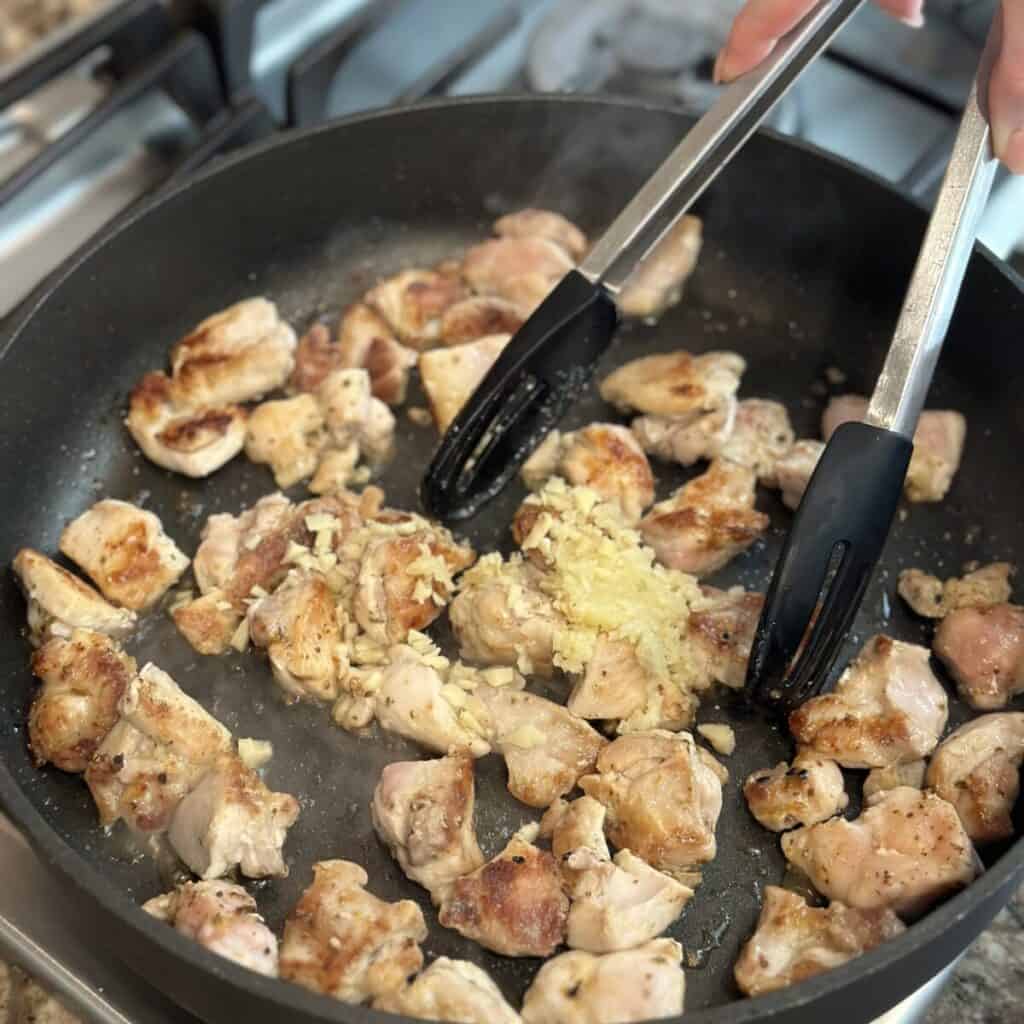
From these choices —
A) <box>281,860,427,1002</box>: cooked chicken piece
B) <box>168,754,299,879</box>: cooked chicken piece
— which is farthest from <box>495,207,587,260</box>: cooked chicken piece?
<box>281,860,427,1002</box>: cooked chicken piece

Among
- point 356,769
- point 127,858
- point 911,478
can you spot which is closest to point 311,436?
point 356,769

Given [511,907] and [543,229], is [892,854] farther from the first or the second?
[543,229]

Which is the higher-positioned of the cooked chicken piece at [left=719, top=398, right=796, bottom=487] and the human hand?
the human hand

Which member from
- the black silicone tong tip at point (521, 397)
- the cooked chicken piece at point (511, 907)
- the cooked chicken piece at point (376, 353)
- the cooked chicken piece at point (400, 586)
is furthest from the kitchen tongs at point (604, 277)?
the cooked chicken piece at point (511, 907)

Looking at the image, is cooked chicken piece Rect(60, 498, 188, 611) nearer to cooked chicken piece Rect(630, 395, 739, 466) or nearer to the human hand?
cooked chicken piece Rect(630, 395, 739, 466)

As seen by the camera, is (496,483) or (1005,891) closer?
(1005,891)

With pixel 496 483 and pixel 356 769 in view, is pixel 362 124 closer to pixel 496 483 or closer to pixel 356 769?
pixel 496 483
